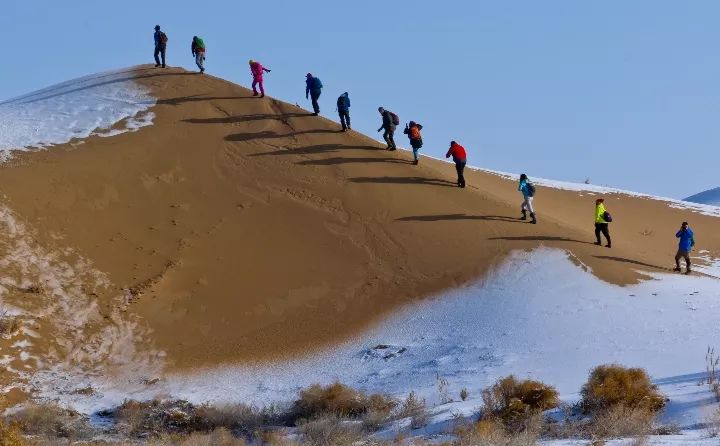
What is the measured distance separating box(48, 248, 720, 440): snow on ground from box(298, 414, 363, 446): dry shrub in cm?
130

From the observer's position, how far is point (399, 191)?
72.5ft

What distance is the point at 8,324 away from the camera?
16.0 meters

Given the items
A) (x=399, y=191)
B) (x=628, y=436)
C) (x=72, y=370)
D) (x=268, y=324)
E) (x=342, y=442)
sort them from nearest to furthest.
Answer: (x=628, y=436) < (x=342, y=442) < (x=72, y=370) < (x=268, y=324) < (x=399, y=191)

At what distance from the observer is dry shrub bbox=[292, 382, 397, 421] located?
13141 millimetres

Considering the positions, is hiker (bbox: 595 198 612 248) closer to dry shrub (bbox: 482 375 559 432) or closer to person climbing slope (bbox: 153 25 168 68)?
dry shrub (bbox: 482 375 559 432)

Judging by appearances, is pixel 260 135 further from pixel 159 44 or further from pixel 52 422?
pixel 52 422

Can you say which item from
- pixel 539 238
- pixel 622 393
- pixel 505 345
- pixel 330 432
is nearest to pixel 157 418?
pixel 330 432

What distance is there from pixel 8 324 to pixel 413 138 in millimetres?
11279

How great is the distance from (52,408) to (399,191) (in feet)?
35.9

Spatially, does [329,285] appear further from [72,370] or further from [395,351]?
[72,370]

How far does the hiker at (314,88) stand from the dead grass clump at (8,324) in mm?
11624

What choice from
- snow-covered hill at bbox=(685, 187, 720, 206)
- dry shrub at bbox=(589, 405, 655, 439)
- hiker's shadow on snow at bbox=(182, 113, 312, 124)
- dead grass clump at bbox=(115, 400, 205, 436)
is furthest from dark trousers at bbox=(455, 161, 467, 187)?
snow-covered hill at bbox=(685, 187, 720, 206)

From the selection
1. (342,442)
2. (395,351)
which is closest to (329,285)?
(395,351)

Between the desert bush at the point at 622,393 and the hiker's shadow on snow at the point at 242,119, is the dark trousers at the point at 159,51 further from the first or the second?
the desert bush at the point at 622,393
